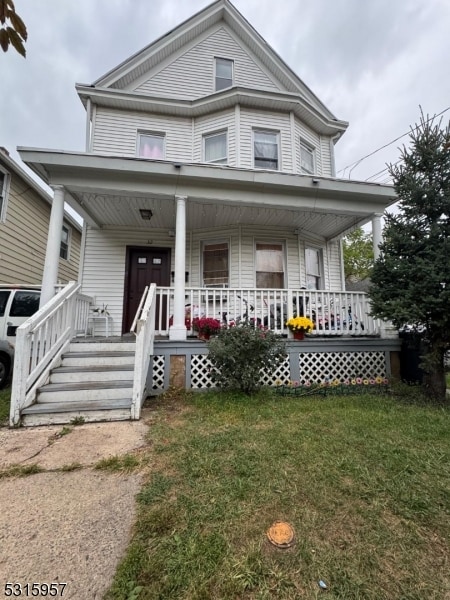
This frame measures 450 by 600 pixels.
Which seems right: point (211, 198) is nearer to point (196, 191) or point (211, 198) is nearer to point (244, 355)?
point (196, 191)

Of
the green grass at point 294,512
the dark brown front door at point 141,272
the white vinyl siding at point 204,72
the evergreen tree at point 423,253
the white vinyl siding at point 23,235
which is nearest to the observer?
the green grass at point 294,512

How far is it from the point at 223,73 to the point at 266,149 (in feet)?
10.7

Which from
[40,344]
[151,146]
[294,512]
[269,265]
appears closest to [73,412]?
[40,344]

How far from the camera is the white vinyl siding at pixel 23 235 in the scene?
8227 millimetres

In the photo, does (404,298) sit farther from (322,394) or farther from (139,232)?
(139,232)

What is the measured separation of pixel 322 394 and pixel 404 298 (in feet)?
7.10

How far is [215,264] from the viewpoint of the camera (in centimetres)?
768

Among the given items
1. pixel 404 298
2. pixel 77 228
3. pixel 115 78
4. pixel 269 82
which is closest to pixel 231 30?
pixel 269 82

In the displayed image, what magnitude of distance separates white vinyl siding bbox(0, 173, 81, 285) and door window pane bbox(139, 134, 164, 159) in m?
4.10

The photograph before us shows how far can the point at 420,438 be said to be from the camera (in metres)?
3.11

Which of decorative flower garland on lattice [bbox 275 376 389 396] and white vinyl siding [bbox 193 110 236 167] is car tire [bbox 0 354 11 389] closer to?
decorative flower garland on lattice [bbox 275 376 389 396]

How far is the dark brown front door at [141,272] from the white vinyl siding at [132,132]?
9.07ft

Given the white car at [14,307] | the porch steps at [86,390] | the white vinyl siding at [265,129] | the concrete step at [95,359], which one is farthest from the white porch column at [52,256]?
the white vinyl siding at [265,129]

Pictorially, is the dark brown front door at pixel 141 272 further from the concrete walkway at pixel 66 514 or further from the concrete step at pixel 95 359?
the concrete walkway at pixel 66 514
